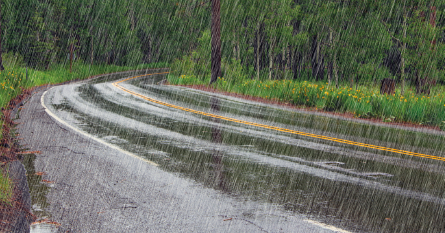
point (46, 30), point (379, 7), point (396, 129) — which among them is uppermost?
point (379, 7)

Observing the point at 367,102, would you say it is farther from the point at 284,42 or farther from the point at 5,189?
the point at 284,42

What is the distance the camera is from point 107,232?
171 inches

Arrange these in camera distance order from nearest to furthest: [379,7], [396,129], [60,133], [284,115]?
[60,133] < [396,129] < [284,115] < [379,7]

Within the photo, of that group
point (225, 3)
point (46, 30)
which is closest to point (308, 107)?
point (225, 3)

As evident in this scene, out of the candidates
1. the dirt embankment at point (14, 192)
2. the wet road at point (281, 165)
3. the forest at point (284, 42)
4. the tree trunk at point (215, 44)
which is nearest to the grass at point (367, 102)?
the forest at point (284, 42)

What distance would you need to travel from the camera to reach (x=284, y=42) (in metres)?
35.4

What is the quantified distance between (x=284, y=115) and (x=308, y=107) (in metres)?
3.18

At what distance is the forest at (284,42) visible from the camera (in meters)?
18.2

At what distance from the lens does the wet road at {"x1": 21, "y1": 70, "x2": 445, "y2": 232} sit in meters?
5.02

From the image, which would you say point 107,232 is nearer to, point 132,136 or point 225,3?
point 132,136

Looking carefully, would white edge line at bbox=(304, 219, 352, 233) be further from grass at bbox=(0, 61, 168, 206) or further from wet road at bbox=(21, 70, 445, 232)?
grass at bbox=(0, 61, 168, 206)

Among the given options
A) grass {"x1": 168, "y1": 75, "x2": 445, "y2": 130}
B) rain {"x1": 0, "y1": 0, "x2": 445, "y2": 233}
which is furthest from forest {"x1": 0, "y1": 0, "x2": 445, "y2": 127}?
rain {"x1": 0, "y1": 0, "x2": 445, "y2": 233}

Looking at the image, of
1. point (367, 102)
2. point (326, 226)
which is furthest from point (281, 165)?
point (367, 102)

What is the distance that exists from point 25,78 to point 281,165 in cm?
2021
